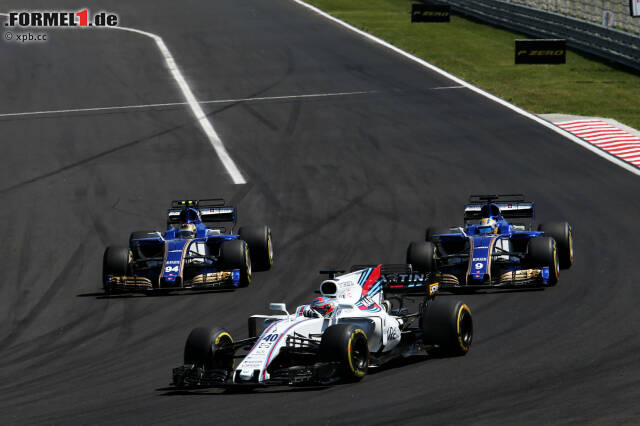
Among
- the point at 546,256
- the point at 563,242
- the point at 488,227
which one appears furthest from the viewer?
the point at 488,227

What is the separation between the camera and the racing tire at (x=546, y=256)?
19.9 meters

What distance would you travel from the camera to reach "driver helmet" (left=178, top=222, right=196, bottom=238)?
22250mm

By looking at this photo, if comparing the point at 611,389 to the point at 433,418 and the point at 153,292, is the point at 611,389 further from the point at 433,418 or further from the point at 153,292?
the point at 153,292

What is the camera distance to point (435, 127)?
3519 cm

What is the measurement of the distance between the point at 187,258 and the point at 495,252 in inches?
232

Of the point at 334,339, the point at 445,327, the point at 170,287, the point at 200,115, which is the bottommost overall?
the point at 170,287

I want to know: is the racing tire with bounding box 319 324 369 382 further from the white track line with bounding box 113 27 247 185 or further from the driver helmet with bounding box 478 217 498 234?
the white track line with bounding box 113 27 247 185

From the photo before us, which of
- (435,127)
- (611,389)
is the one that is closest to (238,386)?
(611,389)

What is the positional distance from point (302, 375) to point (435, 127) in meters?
22.6

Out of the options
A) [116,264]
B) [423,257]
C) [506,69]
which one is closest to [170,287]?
[116,264]

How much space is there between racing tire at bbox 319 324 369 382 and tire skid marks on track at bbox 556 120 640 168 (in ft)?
61.6

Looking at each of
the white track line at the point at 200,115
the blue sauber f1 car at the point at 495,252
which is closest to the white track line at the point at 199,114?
the white track line at the point at 200,115

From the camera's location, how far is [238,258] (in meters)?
21.1

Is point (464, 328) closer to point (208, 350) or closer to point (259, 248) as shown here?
point (208, 350)
